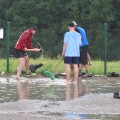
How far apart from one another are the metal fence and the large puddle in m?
2.14

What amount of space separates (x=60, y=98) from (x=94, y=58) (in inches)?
415

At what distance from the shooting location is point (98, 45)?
1961 cm

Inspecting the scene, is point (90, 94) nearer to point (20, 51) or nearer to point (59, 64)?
point (20, 51)

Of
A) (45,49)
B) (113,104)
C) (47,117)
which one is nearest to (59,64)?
(45,49)

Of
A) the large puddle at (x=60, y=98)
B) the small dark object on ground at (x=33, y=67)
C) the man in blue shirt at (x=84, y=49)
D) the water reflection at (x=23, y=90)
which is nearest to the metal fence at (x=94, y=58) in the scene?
the small dark object on ground at (x=33, y=67)

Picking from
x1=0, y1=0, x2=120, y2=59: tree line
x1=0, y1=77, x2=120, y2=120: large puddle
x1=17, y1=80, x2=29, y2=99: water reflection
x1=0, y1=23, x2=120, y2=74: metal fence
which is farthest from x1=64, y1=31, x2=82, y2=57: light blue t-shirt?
x1=0, y1=0, x2=120, y2=59: tree line

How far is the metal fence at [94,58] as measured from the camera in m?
17.7

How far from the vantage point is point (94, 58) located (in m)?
21.6

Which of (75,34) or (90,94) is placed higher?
(75,34)

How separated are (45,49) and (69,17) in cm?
4131

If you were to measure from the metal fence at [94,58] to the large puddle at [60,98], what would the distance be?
2142 mm

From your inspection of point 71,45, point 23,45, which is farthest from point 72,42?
point 23,45

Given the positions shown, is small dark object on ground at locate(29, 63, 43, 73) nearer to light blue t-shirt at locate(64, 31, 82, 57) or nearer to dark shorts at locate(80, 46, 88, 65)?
dark shorts at locate(80, 46, 88, 65)

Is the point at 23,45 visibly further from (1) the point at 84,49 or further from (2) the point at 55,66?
(2) the point at 55,66
